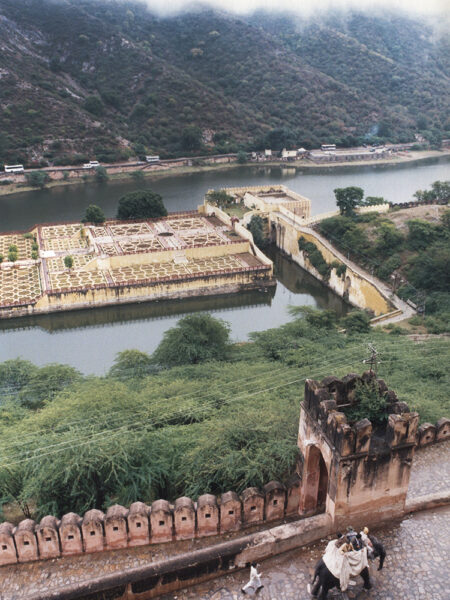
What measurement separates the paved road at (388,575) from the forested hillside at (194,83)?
72.1m

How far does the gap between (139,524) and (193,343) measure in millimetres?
15767

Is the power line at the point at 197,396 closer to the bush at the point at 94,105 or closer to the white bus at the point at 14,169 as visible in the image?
the white bus at the point at 14,169

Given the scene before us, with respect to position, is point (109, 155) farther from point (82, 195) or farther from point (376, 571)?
point (376, 571)

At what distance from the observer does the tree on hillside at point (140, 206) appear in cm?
4959

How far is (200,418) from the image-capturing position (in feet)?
58.4

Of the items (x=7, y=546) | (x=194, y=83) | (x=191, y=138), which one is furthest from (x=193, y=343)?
(x=194, y=83)

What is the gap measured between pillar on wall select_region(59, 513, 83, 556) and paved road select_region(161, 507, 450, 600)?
6.78ft

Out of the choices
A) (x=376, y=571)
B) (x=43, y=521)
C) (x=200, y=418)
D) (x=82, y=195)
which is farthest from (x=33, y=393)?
(x=82, y=195)

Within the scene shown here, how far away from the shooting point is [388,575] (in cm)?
1036

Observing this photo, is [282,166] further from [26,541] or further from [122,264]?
[26,541]

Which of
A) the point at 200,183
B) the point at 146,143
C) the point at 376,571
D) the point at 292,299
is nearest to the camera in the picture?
the point at 376,571

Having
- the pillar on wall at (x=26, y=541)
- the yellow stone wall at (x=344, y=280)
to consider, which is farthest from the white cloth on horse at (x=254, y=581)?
the yellow stone wall at (x=344, y=280)

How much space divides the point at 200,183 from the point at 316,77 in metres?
44.0

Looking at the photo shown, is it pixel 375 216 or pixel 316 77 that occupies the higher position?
pixel 316 77
